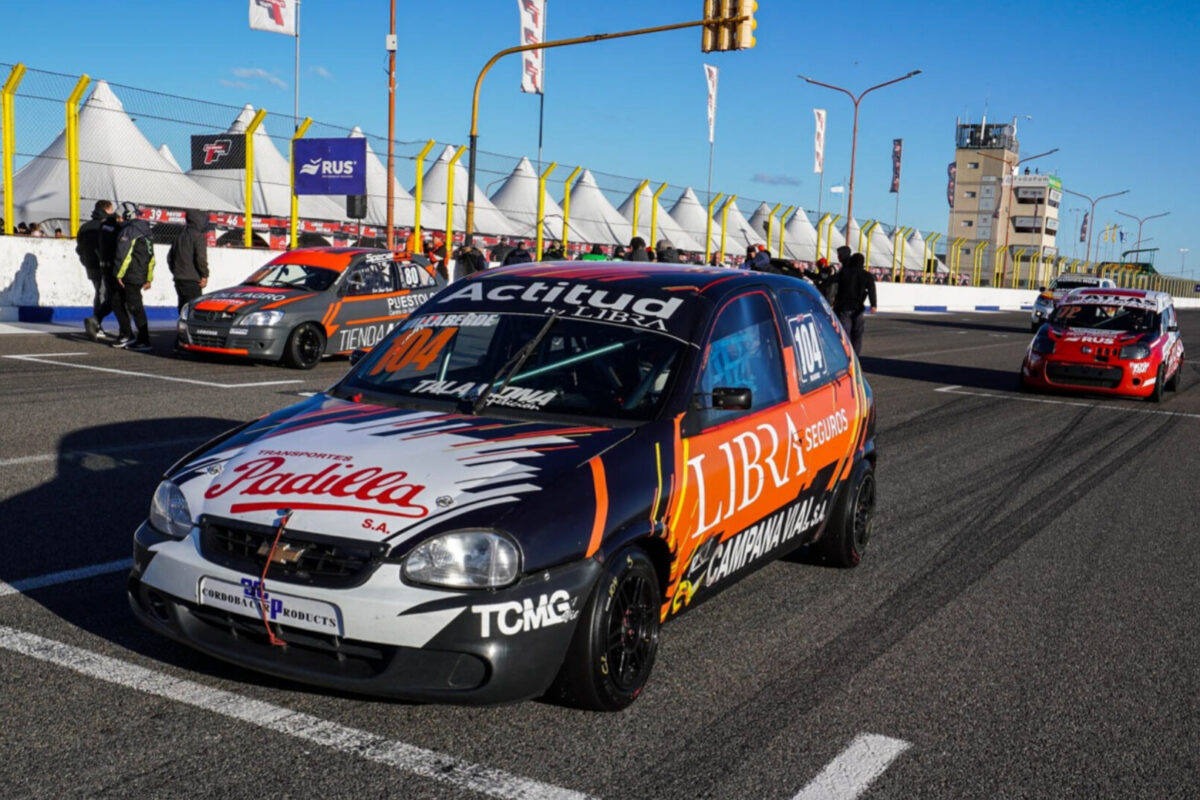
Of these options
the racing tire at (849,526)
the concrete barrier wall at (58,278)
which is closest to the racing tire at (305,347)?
the concrete barrier wall at (58,278)

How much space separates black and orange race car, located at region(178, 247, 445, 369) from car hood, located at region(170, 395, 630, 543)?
8996 mm

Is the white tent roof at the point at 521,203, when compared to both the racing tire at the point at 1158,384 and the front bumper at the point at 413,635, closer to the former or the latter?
the racing tire at the point at 1158,384

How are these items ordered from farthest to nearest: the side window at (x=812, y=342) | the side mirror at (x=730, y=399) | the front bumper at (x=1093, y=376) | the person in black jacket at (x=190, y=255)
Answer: the person in black jacket at (x=190, y=255), the front bumper at (x=1093, y=376), the side window at (x=812, y=342), the side mirror at (x=730, y=399)

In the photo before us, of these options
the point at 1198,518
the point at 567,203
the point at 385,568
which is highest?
the point at 567,203

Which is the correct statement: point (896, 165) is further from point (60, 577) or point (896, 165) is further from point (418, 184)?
point (60, 577)

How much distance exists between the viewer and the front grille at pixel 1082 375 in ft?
48.4

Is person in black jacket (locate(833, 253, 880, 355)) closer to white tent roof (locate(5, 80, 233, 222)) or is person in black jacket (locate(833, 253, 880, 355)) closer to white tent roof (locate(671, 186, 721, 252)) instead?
white tent roof (locate(5, 80, 233, 222))

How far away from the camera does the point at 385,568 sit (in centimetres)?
331

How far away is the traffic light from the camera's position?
2061 cm

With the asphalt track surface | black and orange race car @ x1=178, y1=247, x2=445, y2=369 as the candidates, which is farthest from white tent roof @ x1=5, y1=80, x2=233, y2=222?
the asphalt track surface

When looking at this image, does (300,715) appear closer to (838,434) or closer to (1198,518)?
(838,434)

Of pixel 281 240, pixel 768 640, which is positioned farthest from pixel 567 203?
pixel 768 640

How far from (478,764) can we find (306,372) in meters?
10.7

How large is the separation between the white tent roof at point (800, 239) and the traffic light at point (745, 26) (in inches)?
1008
